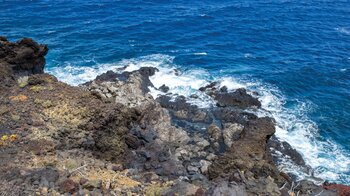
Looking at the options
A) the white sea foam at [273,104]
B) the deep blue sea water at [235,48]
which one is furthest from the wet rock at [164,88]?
the deep blue sea water at [235,48]

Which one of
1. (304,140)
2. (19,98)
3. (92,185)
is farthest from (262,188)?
(304,140)

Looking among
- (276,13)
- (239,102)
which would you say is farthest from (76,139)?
(276,13)

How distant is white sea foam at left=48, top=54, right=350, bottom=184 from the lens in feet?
129

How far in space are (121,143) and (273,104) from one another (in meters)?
25.3

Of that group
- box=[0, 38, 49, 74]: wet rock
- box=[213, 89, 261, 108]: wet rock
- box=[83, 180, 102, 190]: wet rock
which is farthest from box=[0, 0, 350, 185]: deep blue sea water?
box=[83, 180, 102, 190]: wet rock

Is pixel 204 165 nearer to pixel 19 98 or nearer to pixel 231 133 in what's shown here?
pixel 231 133

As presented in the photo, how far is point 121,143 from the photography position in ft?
105

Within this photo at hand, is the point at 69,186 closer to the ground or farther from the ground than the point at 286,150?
farther from the ground

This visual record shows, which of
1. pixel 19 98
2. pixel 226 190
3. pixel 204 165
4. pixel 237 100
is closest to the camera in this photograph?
pixel 226 190

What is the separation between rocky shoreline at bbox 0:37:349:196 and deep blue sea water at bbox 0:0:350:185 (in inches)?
214

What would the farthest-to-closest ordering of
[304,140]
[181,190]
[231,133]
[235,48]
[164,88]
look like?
[235,48], [164,88], [304,140], [231,133], [181,190]

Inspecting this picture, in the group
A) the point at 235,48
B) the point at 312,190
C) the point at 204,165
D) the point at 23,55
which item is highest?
the point at 23,55

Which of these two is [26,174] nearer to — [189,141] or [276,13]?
[189,141]

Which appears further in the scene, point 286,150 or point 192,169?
point 286,150
